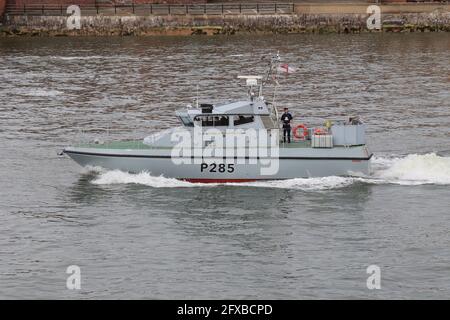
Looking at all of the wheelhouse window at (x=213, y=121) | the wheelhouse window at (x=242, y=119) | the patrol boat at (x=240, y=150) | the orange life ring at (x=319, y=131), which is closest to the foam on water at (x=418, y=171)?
the patrol boat at (x=240, y=150)

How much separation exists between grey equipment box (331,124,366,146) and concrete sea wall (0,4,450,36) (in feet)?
187

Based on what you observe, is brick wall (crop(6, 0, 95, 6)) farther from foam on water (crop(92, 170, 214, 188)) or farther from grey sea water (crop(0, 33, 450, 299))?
foam on water (crop(92, 170, 214, 188))

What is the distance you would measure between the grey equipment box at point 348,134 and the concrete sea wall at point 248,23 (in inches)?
2246

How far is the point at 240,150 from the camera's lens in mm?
41562

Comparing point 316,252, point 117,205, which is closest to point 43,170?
point 117,205

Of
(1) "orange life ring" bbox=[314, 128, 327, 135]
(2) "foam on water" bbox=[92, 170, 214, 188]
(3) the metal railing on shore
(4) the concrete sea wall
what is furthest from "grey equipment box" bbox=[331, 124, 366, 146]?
(3) the metal railing on shore

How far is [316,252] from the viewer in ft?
113

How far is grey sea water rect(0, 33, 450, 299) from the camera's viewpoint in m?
32.4

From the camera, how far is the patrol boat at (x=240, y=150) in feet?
136

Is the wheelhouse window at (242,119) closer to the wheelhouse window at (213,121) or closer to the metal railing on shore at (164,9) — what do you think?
the wheelhouse window at (213,121)

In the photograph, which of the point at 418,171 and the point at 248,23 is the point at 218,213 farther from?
the point at 248,23

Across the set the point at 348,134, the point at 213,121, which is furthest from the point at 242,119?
the point at 348,134
